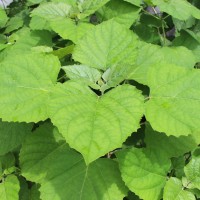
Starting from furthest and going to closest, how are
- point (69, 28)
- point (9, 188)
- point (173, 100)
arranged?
1. point (69, 28)
2. point (9, 188)
3. point (173, 100)

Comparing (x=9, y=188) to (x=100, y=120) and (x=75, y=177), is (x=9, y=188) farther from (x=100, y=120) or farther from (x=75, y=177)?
(x=100, y=120)

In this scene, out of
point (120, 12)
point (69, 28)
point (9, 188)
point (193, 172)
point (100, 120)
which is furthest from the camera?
point (120, 12)

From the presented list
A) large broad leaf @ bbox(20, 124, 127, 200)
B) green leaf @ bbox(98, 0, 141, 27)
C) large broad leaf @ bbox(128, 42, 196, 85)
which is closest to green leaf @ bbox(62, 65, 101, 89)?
large broad leaf @ bbox(128, 42, 196, 85)

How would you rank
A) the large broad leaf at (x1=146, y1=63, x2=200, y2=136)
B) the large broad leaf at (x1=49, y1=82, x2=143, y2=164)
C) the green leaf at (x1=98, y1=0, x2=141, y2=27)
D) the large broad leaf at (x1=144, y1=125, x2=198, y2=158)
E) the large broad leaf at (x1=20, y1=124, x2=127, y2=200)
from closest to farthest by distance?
the large broad leaf at (x1=49, y1=82, x2=143, y2=164) < the large broad leaf at (x1=146, y1=63, x2=200, y2=136) < the large broad leaf at (x1=20, y1=124, x2=127, y2=200) < the large broad leaf at (x1=144, y1=125, x2=198, y2=158) < the green leaf at (x1=98, y1=0, x2=141, y2=27)

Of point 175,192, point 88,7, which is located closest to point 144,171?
point 175,192

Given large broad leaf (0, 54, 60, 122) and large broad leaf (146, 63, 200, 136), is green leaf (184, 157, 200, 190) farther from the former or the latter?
large broad leaf (0, 54, 60, 122)

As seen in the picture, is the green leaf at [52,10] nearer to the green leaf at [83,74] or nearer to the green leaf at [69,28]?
the green leaf at [69,28]

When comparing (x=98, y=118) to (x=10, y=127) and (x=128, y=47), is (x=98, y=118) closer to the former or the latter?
(x=128, y=47)

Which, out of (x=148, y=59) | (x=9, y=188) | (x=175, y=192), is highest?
(x=148, y=59)
